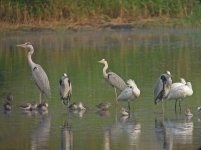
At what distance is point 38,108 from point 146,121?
9.68 ft

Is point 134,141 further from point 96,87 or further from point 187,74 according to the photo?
point 187,74

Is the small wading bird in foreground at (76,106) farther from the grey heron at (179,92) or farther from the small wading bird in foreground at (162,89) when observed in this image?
the grey heron at (179,92)

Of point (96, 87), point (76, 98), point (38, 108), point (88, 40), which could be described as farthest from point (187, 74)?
point (88, 40)

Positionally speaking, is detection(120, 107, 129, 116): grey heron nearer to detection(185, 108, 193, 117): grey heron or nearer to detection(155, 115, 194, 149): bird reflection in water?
detection(155, 115, 194, 149): bird reflection in water

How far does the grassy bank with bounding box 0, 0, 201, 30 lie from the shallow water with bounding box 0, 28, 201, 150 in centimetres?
137

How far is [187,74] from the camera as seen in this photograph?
2880 centimetres

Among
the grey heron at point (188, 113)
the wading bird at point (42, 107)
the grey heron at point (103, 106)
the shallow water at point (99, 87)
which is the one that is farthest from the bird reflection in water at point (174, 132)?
the wading bird at point (42, 107)

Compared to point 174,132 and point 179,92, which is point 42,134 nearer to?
point 174,132

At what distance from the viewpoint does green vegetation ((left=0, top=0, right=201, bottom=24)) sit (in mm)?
47781

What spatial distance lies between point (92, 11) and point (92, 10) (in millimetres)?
80

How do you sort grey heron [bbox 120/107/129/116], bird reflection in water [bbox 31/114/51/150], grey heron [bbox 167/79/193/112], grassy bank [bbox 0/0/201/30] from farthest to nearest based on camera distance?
grassy bank [bbox 0/0/201/30] → grey heron [bbox 167/79/193/112] → grey heron [bbox 120/107/129/116] → bird reflection in water [bbox 31/114/51/150]

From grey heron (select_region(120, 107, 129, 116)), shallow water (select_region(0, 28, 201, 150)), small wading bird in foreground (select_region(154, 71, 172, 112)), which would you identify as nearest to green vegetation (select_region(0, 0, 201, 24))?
shallow water (select_region(0, 28, 201, 150))

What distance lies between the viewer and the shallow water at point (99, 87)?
18.1 m

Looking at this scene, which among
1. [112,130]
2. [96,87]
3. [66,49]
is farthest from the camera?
[66,49]
